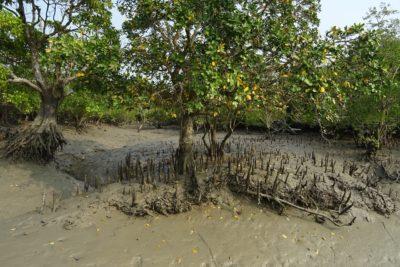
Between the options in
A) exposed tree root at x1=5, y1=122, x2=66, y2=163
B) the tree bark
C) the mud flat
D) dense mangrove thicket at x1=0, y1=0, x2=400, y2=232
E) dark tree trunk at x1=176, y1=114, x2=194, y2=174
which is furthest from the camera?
the tree bark

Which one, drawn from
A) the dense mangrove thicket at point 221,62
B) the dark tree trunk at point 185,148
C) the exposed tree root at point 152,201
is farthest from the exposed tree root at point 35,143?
the dark tree trunk at point 185,148

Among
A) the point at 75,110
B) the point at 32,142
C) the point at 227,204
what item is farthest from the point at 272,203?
the point at 75,110

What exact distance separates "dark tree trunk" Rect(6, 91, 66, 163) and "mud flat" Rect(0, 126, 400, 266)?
1.74 meters

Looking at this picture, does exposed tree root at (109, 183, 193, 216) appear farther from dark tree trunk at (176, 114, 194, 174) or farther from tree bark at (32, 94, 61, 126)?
tree bark at (32, 94, 61, 126)

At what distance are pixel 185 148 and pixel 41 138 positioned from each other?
406 cm

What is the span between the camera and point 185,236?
5.61 meters

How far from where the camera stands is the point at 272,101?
6527mm

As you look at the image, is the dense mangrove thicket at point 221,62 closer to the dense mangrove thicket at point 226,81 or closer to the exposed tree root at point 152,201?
the dense mangrove thicket at point 226,81

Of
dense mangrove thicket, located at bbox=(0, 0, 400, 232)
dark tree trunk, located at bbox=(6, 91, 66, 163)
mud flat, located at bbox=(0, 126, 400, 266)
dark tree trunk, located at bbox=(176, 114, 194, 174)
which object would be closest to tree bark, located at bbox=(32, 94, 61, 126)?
dark tree trunk, located at bbox=(6, 91, 66, 163)

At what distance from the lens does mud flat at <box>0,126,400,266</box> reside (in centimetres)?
505

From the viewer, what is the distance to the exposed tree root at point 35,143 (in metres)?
9.00

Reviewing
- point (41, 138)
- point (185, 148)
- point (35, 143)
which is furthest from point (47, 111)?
point (185, 148)

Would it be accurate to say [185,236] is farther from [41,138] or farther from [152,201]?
[41,138]

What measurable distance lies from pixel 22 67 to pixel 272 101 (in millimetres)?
7021
